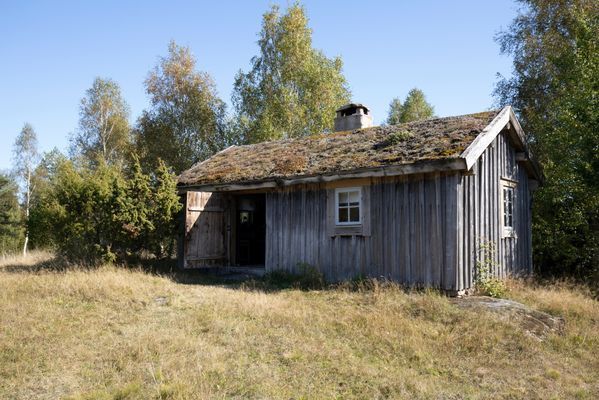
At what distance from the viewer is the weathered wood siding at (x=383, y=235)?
10.5 metres

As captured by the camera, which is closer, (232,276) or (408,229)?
(408,229)

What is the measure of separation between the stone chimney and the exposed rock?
30.1 feet

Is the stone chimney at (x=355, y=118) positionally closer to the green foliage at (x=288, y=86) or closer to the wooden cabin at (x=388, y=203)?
the wooden cabin at (x=388, y=203)

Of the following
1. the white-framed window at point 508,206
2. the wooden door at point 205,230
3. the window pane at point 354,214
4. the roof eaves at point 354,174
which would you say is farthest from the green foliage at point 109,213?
A: the white-framed window at point 508,206

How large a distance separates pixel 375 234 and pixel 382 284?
1455mm

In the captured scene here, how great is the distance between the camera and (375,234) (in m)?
11.5

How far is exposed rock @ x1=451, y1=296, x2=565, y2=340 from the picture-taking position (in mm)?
7953

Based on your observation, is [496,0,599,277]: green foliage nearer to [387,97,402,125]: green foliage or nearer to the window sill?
the window sill

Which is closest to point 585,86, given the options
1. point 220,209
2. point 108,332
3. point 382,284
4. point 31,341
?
point 382,284

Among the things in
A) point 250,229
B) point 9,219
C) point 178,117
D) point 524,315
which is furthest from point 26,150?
point 524,315

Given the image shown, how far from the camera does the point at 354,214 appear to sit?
12.1 meters

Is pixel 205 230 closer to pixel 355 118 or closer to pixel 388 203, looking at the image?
pixel 388 203

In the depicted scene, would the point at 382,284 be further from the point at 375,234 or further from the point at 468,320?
the point at 468,320

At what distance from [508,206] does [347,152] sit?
483 cm
